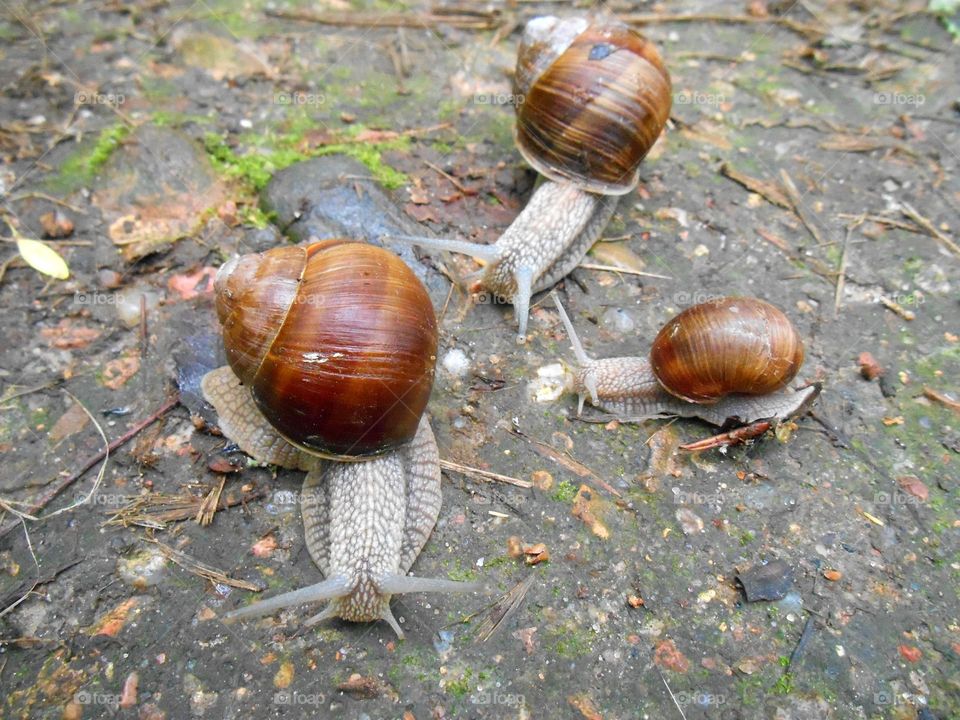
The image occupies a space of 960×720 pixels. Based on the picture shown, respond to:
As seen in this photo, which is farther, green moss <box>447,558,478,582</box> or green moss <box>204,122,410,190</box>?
green moss <box>204,122,410,190</box>

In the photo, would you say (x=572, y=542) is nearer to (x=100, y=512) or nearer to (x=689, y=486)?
(x=689, y=486)

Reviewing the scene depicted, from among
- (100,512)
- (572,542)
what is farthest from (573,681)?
(100,512)

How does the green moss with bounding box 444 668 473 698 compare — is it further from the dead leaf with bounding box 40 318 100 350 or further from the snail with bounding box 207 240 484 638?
the dead leaf with bounding box 40 318 100 350

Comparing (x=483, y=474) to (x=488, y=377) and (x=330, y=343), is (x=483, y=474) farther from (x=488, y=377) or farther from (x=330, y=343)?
(x=330, y=343)
